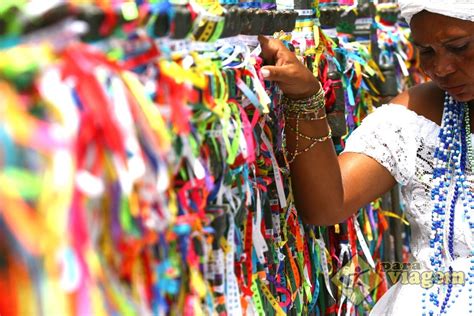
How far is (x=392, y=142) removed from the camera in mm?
1868

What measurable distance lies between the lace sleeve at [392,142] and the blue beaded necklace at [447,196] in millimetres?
62

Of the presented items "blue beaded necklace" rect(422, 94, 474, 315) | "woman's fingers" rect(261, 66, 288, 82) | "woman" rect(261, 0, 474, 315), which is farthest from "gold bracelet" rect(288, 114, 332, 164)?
"blue beaded necklace" rect(422, 94, 474, 315)

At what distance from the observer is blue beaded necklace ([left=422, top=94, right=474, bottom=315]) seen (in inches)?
71.0

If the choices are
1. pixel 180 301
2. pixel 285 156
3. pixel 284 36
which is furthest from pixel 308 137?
pixel 180 301

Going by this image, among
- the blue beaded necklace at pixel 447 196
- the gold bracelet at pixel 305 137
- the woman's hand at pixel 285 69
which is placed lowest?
the blue beaded necklace at pixel 447 196

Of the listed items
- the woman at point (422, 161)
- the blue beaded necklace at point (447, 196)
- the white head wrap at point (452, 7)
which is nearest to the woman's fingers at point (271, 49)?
the woman at point (422, 161)

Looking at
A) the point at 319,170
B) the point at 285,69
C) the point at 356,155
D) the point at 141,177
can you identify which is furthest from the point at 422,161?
the point at 141,177

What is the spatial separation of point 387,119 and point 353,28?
524 millimetres

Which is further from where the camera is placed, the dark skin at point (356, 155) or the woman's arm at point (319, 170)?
the dark skin at point (356, 155)

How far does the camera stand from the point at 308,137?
5.59 ft

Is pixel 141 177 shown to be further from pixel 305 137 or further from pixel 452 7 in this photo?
pixel 452 7

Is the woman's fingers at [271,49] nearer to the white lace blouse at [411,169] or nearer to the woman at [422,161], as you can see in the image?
the woman at [422,161]

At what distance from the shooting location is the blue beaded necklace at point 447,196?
5.92ft

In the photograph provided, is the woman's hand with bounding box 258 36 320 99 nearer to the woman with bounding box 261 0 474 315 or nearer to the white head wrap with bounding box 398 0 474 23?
the woman with bounding box 261 0 474 315
